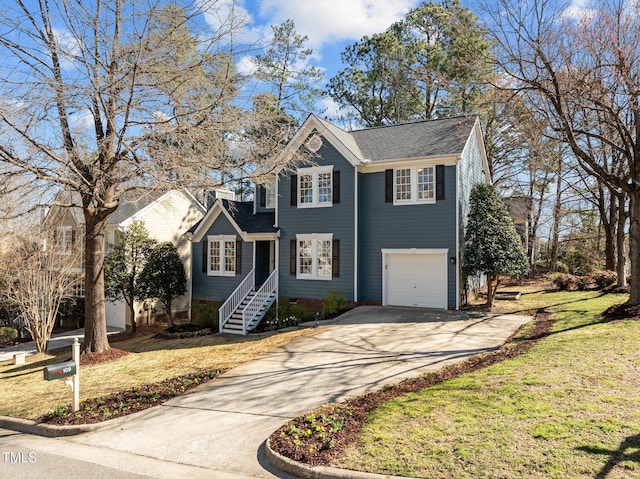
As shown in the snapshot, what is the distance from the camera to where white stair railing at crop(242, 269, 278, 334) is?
16.9m

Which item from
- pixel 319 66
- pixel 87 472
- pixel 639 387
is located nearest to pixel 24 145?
pixel 87 472

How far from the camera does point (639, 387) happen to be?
648 cm

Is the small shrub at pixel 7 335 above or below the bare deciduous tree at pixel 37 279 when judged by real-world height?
below

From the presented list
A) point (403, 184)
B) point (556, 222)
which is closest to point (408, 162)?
point (403, 184)


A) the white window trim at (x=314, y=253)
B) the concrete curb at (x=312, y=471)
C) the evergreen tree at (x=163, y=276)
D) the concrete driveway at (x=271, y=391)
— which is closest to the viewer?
the concrete curb at (x=312, y=471)

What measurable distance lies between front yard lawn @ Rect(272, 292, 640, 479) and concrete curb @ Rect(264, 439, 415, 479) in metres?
0.12

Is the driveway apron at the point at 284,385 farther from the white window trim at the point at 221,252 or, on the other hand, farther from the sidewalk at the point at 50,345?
the sidewalk at the point at 50,345

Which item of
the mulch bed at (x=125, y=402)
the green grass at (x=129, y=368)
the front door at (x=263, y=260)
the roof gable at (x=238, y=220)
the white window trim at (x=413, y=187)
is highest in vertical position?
the white window trim at (x=413, y=187)

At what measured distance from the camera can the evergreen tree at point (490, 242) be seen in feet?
52.2

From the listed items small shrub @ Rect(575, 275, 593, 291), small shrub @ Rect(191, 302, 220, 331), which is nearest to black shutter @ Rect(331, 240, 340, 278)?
small shrub @ Rect(191, 302, 220, 331)

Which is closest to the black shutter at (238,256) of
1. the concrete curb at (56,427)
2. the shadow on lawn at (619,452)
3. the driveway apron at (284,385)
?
the driveway apron at (284,385)

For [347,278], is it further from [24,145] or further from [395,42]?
[395,42]

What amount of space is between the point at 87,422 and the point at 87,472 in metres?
2.09

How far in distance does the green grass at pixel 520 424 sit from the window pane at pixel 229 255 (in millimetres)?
14473
